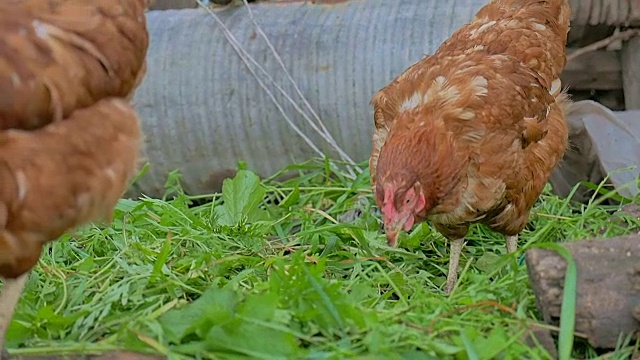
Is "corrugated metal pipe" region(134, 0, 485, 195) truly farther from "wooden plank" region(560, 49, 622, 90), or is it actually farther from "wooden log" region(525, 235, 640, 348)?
"wooden log" region(525, 235, 640, 348)

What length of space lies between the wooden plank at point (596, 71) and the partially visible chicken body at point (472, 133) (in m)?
1.07

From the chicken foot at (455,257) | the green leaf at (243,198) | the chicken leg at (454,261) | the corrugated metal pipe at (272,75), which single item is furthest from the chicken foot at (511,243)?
the corrugated metal pipe at (272,75)

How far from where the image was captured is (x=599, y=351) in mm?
1854

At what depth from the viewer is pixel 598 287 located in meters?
1.83

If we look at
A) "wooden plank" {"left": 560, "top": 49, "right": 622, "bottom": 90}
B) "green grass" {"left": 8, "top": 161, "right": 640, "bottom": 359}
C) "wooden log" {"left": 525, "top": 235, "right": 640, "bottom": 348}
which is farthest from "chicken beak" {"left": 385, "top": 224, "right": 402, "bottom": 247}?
"wooden plank" {"left": 560, "top": 49, "right": 622, "bottom": 90}

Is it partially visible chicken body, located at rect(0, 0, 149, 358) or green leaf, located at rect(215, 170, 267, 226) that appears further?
green leaf, located at rect(215, 170, 267, 226)

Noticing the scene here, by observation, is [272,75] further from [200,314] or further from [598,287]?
[598,287]

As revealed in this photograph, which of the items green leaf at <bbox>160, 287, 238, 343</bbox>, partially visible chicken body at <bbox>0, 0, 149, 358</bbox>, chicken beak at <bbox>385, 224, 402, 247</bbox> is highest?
partially visible chicken body at <bbox>0, 0, 149, 358</bbox>

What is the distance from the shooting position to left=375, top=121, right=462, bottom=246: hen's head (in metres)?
2.12

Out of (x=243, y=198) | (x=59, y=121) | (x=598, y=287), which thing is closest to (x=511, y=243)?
(x=598, y=287)

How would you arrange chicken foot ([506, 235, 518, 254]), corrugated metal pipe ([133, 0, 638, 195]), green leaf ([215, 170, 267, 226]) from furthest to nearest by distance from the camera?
corrugated metal pipe ([133, 0, 638, 195]) → green leaf ([215, 170, 267, 226]) → chicken foot ([506, 235, 518, 254])

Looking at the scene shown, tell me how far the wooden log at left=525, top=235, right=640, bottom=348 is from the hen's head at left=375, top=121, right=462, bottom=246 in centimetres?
35

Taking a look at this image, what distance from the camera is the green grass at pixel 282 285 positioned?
1768 millimetres

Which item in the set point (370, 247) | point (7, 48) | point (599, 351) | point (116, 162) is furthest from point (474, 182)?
point (7, 48)
